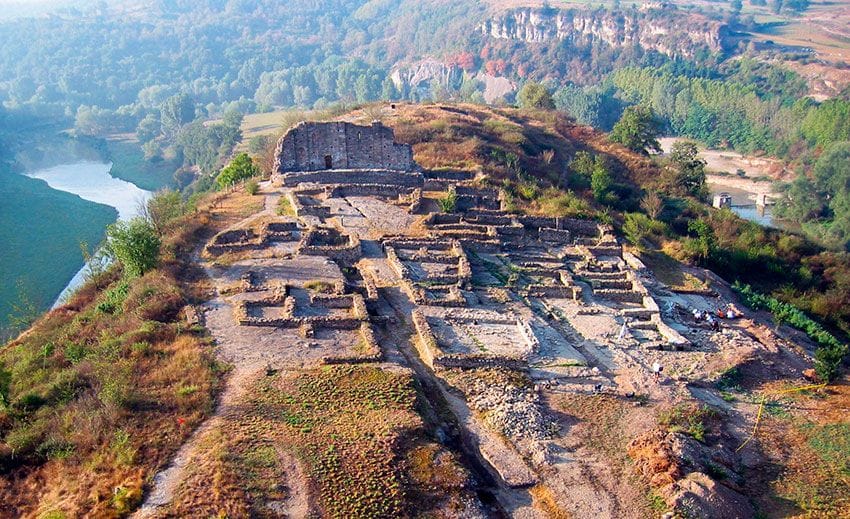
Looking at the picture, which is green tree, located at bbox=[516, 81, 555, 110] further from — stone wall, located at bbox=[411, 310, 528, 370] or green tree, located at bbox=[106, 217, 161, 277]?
stone wall, located at bbox=[411, 310, 528, 370]

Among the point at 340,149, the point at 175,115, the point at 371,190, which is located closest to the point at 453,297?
the point at 371,190

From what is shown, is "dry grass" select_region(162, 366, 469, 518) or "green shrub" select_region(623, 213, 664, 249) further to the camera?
"green shrub" select_region(623, 213, 664, 249)

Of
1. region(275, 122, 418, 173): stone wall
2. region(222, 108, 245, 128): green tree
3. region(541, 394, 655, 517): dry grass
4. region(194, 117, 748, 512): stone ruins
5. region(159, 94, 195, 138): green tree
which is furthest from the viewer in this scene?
region(159, 94, 195, 138): green tree

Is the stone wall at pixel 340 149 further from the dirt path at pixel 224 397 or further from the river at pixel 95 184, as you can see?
the river at pixel 95 184

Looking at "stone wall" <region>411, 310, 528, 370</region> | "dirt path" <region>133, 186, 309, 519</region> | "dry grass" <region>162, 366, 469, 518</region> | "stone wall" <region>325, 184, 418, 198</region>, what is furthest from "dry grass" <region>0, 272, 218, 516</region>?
"stone wall" <region>325, 184, 418, 198</region>

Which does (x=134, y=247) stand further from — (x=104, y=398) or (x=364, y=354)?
(x=364, y=354)

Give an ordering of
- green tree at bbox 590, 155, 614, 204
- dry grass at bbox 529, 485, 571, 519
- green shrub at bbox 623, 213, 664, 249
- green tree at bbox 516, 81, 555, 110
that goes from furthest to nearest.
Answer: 1. green tree at bbox 516, 81, 555, 110
2. green tree at bbox 590, 155, 614, 204
3. green shrub at bbox 623, 213, 664, 249
4. dry grass at bbox 529, 485, 571, 519

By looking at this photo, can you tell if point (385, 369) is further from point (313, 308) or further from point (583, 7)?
point (583, 7)
